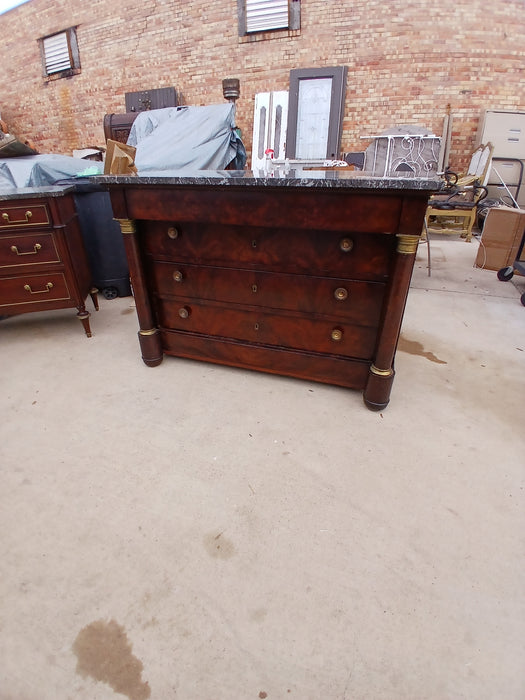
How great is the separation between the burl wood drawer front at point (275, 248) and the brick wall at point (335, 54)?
5.77 metres

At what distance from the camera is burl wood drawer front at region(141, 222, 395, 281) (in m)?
1.40

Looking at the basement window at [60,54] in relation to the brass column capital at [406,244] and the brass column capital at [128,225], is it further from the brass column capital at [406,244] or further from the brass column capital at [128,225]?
the brass column capital at [406,244]

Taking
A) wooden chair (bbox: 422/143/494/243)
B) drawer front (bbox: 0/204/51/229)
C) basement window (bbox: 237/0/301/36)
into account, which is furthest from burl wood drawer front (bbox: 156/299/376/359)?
basement window (bbox: 237/0/301/36)

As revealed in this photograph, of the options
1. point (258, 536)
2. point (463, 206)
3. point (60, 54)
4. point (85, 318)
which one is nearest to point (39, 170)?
point (85, 318)

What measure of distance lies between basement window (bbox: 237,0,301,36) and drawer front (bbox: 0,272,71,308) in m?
6.34

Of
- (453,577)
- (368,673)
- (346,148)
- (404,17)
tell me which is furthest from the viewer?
(346,148)

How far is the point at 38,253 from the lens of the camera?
201 cm

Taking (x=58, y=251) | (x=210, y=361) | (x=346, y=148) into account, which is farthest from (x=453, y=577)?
(x=346, y=148)

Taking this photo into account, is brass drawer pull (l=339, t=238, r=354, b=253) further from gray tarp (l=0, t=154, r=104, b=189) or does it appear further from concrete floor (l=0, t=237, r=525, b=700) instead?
gray tarp (l=0, t=154, r=104, b=189)

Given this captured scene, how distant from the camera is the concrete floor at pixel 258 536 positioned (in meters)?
0.81

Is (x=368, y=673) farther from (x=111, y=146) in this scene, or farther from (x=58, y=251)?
(x=111, y=146)

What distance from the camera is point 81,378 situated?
A: 1.89m

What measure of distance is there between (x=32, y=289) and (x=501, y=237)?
4.15 meters

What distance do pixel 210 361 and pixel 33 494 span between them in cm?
97
